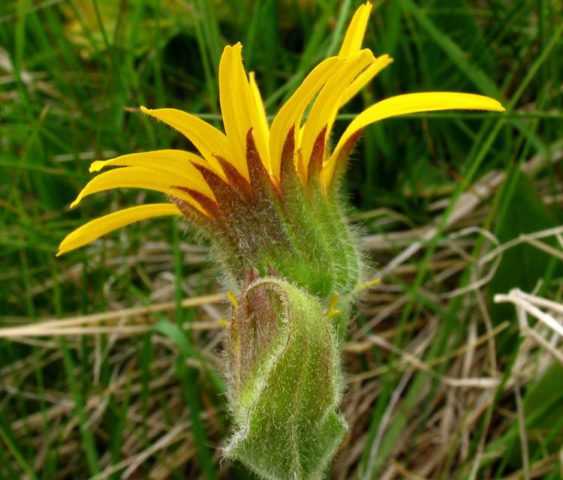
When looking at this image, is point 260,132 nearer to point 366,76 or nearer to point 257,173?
point 257,173

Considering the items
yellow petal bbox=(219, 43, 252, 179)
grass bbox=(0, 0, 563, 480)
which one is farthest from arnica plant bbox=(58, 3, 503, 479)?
grass bbox=(0, 0, 563, 480)

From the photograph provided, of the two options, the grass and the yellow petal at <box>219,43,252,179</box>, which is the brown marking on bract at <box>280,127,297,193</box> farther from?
the grass

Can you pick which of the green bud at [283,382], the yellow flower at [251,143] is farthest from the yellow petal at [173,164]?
the green bud at [283,382]

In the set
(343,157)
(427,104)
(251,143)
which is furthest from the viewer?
(343,157)

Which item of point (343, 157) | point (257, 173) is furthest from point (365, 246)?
point (257, 173)

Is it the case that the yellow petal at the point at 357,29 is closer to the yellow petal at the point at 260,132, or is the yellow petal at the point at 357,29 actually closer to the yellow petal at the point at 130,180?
the yellow petal at the point at 260,132

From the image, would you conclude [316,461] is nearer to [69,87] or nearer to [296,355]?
[296,355]

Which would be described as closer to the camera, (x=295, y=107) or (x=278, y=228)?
(x=295, y=107)

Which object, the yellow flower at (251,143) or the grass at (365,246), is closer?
the yellow flower at (251,143)

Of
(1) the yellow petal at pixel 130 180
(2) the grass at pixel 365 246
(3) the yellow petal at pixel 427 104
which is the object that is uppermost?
(3) the yellow petal at pixel 427 104
